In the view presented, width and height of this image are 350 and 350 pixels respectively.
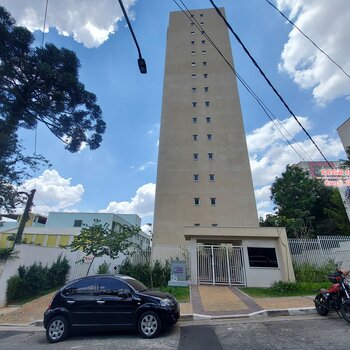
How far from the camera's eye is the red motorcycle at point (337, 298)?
6.05 meters

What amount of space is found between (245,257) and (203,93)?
22.6 metres

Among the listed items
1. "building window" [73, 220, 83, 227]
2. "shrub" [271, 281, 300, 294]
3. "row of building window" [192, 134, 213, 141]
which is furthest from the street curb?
"building window" [73, 220, 83, 227]

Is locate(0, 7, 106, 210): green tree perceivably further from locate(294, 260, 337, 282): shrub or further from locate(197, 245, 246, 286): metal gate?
locate(294, 260, 337, 282): shrub

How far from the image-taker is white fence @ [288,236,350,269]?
13570 millimetres

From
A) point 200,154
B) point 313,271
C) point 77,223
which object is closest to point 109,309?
point 313,271

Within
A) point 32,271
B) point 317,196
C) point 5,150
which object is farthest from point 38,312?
point 317,196

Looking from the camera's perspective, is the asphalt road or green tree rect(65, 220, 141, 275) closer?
the asphalt road

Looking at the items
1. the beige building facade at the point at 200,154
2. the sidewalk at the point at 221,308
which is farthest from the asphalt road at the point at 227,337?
the beige building facade at the point at 200,154

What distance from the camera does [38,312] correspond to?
30.6ft

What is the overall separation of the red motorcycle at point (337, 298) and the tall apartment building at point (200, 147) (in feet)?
50.9

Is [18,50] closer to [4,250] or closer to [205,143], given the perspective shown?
[4,250]

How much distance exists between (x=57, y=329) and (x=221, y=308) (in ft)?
Result: 17.9

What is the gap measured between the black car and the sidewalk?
185 cm

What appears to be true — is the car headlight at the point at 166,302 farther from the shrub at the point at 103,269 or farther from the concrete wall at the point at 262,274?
the shrub at the point at 103,269
